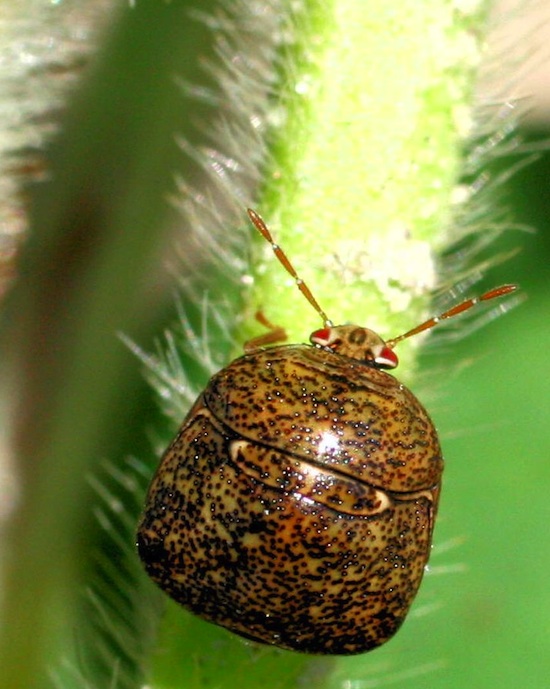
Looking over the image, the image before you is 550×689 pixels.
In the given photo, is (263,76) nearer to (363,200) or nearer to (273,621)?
(363,200)

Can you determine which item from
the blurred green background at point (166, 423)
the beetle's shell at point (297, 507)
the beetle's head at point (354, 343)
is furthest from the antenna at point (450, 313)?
the blurred green background at point (166, 423)

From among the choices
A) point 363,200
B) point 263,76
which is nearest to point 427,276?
point 363,200

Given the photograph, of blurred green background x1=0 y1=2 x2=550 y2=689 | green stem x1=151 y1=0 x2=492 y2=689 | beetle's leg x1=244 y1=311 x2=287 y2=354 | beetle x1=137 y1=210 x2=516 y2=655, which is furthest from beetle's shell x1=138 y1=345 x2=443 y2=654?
blurred green background x1=0 y1=2 x2=550 y2=689

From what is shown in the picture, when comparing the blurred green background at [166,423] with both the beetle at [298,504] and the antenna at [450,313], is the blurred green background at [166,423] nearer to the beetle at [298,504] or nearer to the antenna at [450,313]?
the antenna at [450,313]

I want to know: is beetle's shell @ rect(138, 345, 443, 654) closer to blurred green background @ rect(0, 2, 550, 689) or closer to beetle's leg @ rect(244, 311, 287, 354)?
beetle's leg @ rect(244, 311, 287, 354)

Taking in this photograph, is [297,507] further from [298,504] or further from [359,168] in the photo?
[359,168]

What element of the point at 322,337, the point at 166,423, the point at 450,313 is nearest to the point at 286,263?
the point at 322,337

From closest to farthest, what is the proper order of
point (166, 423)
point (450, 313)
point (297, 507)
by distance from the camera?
point (297, 507) < point (450, 313) < point (166, 423)
